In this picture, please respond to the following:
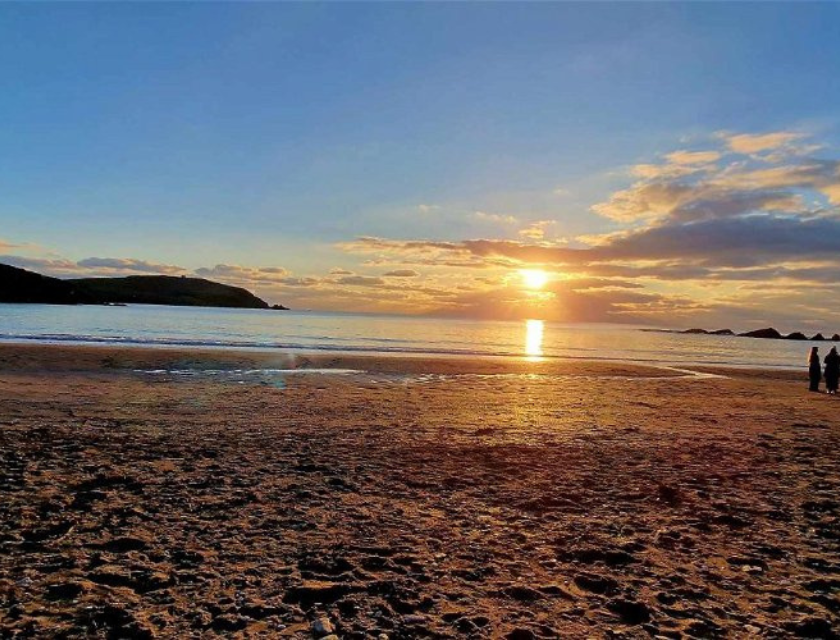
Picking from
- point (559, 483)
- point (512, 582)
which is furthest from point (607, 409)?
point (512, 582)

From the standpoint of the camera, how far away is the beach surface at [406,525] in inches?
187

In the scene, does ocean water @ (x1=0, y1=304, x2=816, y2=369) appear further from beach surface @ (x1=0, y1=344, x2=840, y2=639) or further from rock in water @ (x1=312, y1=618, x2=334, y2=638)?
rock in water @ (x1=312, y1=618, x2=334, y2=638)

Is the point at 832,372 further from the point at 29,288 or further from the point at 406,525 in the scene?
the point at 29,288

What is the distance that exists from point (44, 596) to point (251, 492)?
126 inches

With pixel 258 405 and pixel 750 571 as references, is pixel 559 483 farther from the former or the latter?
pixel 258 405

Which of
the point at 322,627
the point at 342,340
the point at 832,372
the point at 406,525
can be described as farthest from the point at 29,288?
the point at 322,627

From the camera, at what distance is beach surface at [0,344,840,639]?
15.6 feet

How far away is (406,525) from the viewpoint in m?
6.86

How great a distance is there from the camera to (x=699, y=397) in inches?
907

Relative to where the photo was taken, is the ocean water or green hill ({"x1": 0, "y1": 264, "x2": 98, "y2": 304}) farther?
Answer: green hill ({"x1": 0, "y1": 264, "x2": 98, "y2": 304})

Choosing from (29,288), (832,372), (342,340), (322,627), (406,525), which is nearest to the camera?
(322,627)

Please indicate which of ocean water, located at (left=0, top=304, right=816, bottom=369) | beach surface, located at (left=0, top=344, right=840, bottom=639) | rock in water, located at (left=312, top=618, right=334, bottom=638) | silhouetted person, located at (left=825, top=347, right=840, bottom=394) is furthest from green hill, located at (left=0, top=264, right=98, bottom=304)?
rock in water, located at (left=312, top=618, right=334, bottom=638)

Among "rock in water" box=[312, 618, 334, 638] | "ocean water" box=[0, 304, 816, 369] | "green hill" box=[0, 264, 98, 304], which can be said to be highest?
"green hill" box=[0, 264, 98, 304]

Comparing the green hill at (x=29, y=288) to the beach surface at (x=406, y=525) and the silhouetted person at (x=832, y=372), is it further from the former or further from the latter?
the silhouetted person at (x=832, y=372)
